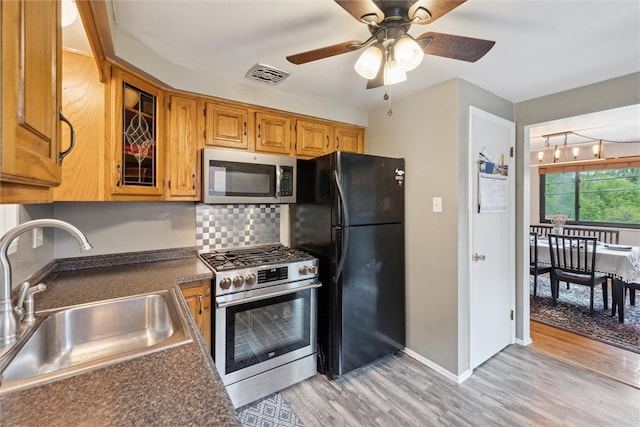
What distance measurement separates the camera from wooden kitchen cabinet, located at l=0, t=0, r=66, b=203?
0.49 m

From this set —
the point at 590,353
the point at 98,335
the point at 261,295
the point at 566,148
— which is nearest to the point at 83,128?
the point at 98,335

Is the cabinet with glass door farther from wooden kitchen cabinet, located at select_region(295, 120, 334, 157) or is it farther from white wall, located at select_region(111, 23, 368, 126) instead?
wooden kitchen cabinet, located at select_region(295, 120, 334, 157)

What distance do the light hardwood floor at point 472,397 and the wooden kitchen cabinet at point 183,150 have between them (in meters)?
1.67

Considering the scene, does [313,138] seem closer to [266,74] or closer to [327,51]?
[266,74]

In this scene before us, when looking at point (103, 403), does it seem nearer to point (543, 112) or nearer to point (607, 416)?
point (607, 416)

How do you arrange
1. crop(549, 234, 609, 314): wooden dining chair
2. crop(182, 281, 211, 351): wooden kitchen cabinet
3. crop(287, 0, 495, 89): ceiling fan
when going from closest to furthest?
crop(287, 0, 495, 89): ceiling fan, crop(182, 281, 211, 351): wooden kitchen cabinet, crop(549, 234, 609, 314): wooden dining chair

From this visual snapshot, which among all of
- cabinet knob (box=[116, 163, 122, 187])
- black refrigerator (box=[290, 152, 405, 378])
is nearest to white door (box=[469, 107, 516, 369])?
black refrigerator (box=[290, 152, 405, 378])

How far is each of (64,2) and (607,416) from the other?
365 cm

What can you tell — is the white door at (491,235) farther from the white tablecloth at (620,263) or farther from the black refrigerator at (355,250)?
the white tablecloth at (620,263)

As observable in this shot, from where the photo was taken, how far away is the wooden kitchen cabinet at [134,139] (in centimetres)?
165

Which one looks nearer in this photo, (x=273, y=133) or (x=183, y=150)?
(x=183, y=150)

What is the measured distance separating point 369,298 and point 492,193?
1.39m

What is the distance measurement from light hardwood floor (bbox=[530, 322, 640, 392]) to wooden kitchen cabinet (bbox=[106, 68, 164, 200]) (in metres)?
3.57

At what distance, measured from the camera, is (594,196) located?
5141 mm
